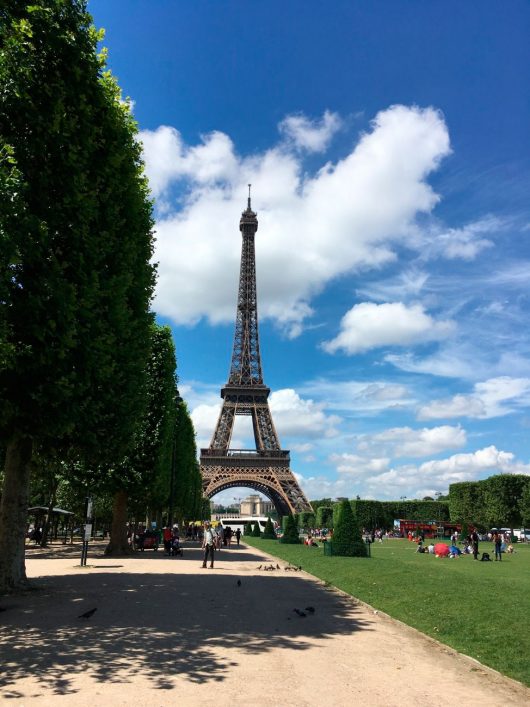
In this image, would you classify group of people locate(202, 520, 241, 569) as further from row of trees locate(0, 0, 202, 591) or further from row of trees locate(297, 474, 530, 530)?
row of trees locate(297, 474, 530, 530)

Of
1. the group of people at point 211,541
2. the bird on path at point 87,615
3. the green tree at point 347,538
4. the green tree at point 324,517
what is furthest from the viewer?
the green tree at point 324,517

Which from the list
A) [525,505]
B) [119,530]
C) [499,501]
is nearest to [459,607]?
[119,530]

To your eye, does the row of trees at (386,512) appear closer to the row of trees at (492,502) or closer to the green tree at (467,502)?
the row of trees at (492,502)

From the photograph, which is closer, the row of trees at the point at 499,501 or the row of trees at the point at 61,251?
the row of trees at the point at 61,251

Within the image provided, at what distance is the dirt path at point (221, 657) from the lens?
6719mm

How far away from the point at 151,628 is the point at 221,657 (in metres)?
2.61

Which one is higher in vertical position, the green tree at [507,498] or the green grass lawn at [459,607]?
the green tree at [507,498]

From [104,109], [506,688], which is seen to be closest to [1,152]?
[104,109]

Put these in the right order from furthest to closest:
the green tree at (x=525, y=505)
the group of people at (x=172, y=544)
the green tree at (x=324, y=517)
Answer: the green tree at (x=324, y=517) < the green tree at (x=525, y=505) < the group of people at (x=172, y=544)

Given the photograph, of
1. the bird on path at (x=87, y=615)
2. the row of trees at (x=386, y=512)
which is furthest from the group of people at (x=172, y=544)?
the row of trees at (x=386, y=512)

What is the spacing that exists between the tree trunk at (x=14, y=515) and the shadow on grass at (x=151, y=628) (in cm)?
80

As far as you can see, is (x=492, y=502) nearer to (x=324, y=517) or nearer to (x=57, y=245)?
(x=324, y=517)

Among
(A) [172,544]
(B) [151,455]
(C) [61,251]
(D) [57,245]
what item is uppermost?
(D) [57,245]

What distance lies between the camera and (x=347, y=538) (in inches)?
1273
